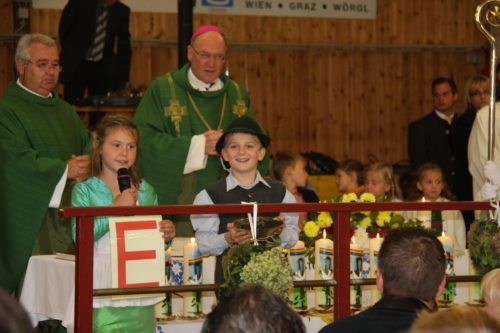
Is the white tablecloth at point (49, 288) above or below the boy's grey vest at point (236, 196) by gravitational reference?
below

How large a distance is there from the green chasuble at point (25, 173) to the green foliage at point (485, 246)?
2.60 metres

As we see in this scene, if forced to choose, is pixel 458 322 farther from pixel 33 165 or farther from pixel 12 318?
pixel 33 165

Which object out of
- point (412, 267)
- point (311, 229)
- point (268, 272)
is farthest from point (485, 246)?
point (412, 267)

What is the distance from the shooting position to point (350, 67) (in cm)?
1515

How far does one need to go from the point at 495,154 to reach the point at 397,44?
849 cm

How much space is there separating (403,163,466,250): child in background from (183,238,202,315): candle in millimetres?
2437

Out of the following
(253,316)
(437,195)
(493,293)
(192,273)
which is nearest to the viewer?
(253,316)

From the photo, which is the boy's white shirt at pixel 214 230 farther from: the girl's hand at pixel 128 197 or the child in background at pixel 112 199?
the girl's hand at pixel 128 197

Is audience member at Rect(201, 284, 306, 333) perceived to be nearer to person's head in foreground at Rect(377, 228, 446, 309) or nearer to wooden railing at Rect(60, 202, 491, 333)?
person's head in foreground at Rect(377, 228, 446, 309)

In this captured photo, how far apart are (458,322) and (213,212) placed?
96.9 inches

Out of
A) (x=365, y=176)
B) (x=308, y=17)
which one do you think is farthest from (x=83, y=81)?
(x=308, y=17)

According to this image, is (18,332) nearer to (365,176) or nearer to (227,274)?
(227,274)

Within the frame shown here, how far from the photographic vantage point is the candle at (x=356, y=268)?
5.63 meters

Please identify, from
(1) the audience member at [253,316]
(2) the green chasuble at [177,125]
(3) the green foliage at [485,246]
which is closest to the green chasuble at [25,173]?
(2) the green chasuble at [177,125]
